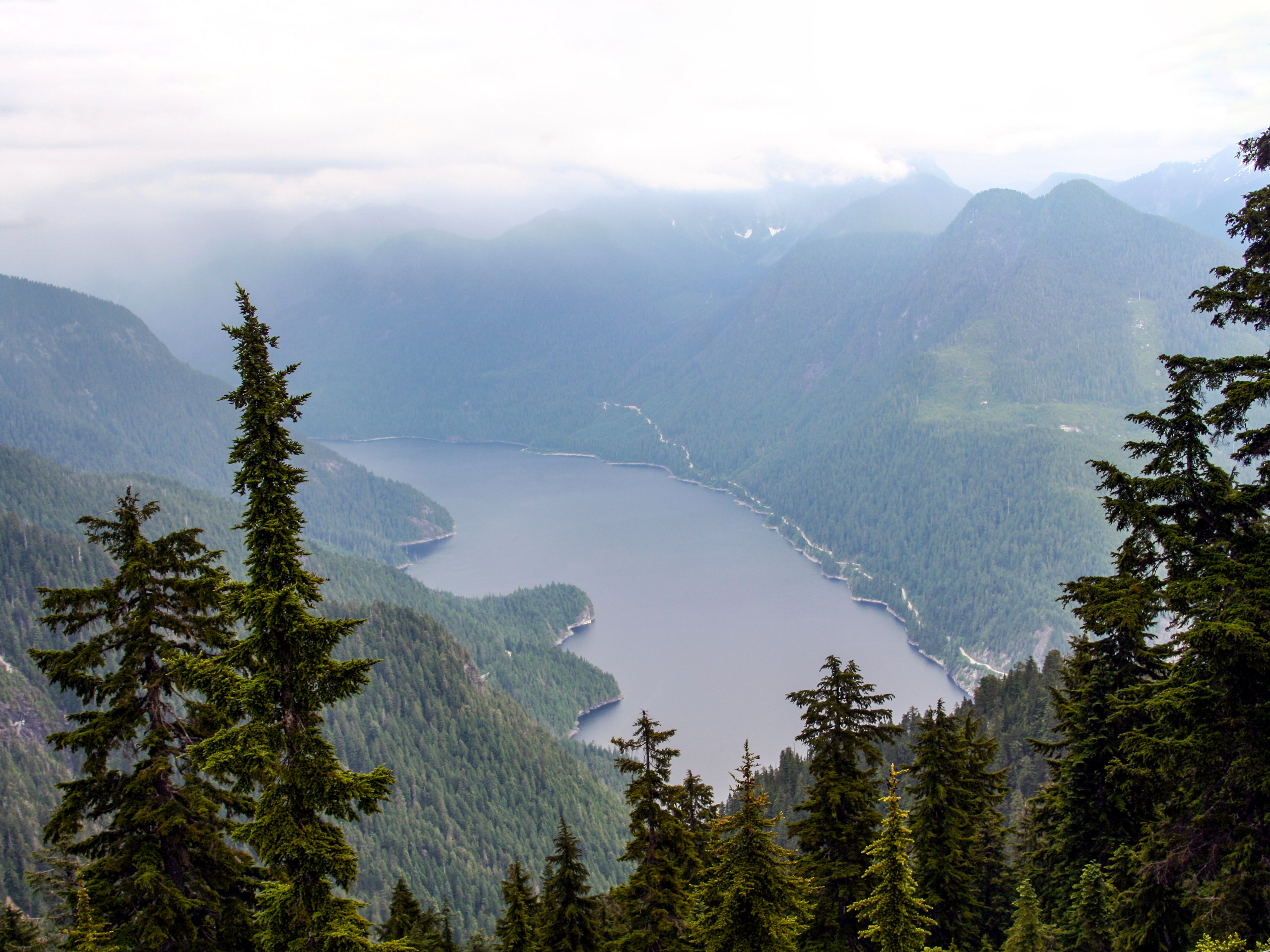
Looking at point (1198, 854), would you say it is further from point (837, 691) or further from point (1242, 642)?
point (837, 691)

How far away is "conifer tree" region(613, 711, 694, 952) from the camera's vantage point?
74.5 ft

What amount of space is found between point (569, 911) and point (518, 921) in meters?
1.85

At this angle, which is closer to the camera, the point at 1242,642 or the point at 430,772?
the point at 1242,642

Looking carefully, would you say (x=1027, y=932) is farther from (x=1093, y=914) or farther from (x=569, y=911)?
(x=569, y=911)

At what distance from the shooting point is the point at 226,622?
16.6 m

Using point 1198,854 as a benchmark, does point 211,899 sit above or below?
below

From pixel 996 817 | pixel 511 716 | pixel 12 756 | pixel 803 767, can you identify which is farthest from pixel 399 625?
pixel 996 817

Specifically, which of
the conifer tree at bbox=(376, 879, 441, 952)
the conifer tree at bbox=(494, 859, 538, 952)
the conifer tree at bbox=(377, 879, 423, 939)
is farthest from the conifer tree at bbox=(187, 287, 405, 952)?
the conifer tree at bbox=(377, 879, 423, 939)

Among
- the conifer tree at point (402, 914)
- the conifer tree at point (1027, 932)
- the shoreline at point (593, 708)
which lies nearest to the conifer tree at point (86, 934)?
the conifer tree at point (402, 914)

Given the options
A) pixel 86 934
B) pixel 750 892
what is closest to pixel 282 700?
pixel 86 934

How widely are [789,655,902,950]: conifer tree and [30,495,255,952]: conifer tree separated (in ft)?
51.5

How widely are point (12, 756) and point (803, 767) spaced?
13467 centimetres

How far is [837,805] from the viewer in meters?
24.7

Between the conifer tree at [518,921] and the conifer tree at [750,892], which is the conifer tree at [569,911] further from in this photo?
the conifer tree at [750,892]
